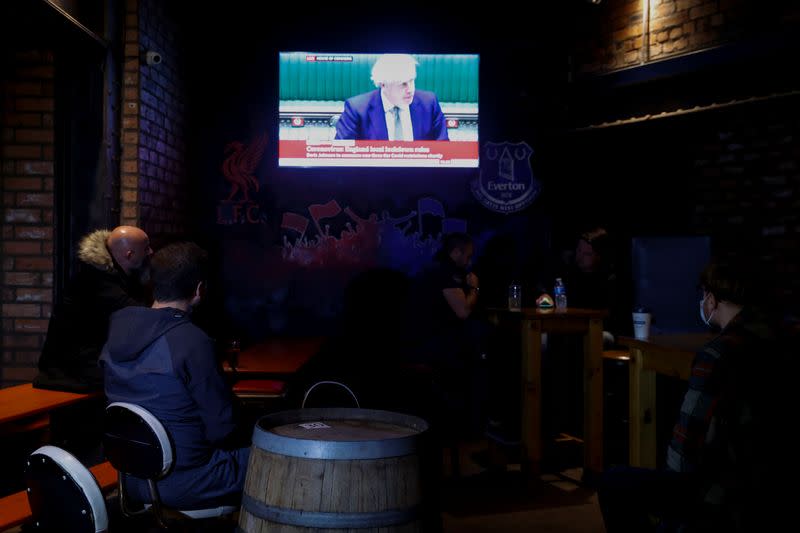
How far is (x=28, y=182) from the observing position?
13.6 ft

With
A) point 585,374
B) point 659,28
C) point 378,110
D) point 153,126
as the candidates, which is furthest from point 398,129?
point 585,374

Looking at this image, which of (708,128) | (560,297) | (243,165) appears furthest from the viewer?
(708,128)

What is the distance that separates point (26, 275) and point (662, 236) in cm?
460

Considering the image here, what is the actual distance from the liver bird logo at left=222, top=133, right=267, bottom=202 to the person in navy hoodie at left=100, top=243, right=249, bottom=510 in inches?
134

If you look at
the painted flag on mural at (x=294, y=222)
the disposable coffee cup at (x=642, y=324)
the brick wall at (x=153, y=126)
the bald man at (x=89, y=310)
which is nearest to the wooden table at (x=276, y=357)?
the bald man at (x=89, y=310)

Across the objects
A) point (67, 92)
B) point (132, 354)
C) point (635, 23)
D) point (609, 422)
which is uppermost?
point (635, 23)

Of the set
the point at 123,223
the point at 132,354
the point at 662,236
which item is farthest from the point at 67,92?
the point at 662,236

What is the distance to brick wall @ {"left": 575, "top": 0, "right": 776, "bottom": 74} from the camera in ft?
16.1

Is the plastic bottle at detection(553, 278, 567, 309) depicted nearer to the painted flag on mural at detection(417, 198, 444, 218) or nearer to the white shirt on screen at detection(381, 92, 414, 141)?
the painted flag on mural at detection(417, 198, 444, 218)

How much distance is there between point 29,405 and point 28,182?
1730 mm

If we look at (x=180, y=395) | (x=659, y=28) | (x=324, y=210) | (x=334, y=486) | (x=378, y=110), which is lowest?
(x=334, y=486)

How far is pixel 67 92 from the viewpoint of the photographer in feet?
13.6

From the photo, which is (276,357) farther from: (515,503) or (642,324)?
(642,324)

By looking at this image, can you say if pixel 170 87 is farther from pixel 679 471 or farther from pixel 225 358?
pixel 679 471
